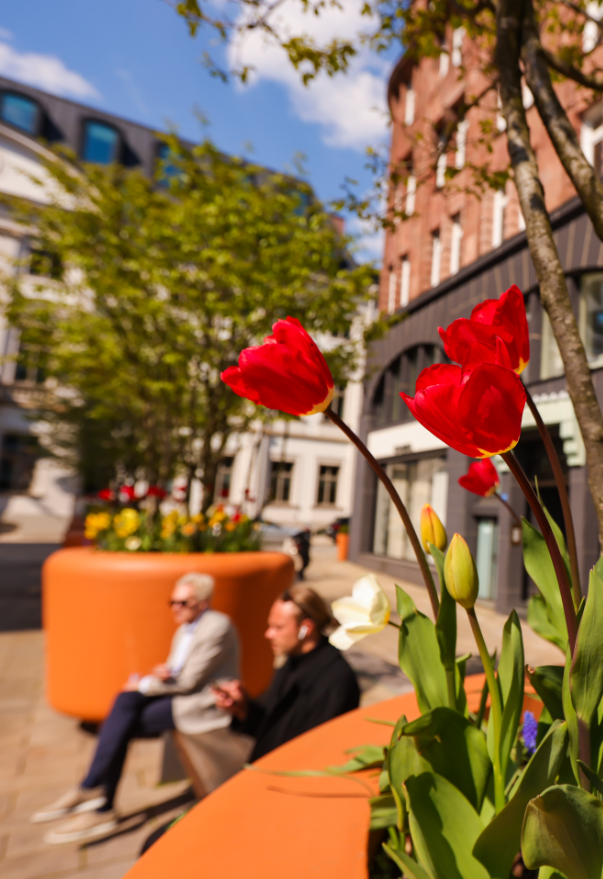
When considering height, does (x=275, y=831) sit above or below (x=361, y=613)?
below

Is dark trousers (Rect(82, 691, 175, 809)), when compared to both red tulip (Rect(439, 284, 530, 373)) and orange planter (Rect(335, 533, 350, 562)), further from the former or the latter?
red tulip (Rect(439, 284, 530, 373))

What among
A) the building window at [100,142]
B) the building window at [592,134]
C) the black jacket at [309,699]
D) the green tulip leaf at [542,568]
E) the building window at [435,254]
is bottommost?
the black jacket at [309,699]

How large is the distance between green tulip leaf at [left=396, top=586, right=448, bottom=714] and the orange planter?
4.32 feet

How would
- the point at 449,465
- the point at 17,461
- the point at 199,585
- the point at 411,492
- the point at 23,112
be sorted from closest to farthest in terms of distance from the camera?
1. the point at 411,492
2. the point at 449,465
3. the point at 199,585
4. the point at 17,461
5. the point at 23,112

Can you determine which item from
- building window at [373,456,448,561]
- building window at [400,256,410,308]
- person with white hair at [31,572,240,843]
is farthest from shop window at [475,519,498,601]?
person with white hair at [31,572,240,843]

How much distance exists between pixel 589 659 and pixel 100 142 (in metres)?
35.4

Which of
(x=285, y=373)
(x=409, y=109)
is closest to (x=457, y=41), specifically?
(x=409, y=109)

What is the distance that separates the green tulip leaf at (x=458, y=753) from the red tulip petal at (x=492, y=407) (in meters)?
0.44

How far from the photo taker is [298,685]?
7.63 feet

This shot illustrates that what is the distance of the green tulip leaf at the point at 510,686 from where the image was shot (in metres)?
0.78

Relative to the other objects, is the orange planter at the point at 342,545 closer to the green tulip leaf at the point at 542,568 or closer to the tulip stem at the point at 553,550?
the green tulip leaf at the point at 542,568

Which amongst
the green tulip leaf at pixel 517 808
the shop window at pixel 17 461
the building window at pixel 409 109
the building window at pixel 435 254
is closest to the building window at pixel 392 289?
the building window at pixel 435 254

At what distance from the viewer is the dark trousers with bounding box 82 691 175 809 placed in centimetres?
293

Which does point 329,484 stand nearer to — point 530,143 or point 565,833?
point 530,143
